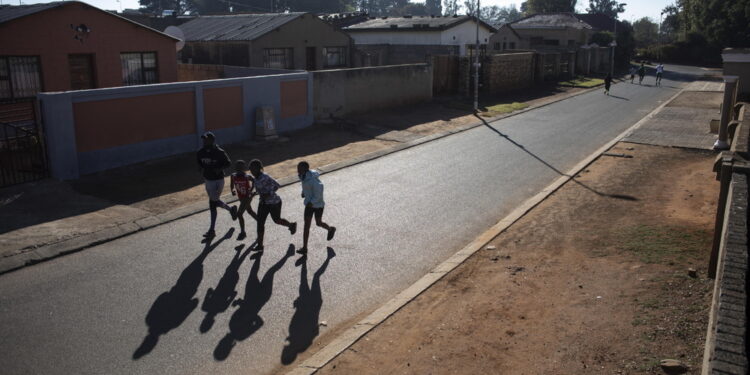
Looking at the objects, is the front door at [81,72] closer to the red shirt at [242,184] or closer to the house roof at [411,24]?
the red shirt at [242,184]

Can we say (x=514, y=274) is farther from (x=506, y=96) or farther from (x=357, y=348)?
(x=506, y=96)

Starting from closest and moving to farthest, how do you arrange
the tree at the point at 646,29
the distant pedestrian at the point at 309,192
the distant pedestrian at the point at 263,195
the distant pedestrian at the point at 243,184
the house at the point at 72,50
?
1. the distant pedestrian at the point at 309,192
2. the distant pedestrian at the point at 263,195
3. the distant pedestrian at the point at 243,184
4. the house at the point at 72,50
5. the tree at the point at 646,29

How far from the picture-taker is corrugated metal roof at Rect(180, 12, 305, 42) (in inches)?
1216

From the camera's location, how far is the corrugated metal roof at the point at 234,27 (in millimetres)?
30875

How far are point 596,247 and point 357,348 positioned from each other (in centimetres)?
505

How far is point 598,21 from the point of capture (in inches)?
3184

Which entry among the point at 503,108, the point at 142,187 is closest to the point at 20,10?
the point at 142,187

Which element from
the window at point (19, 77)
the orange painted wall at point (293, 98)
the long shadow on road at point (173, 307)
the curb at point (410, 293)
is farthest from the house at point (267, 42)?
the long shadow on road at point (173, 307)

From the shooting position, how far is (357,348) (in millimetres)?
6828

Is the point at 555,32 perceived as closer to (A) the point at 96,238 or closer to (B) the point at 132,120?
(B) the point at 132,120

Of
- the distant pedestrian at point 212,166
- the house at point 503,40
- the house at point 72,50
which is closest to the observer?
the distant pedestrian at point 212,166

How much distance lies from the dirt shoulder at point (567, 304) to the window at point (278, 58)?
21393 millimetres

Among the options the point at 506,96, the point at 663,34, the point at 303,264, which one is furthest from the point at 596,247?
the point at 663,34

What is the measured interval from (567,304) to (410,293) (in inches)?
80.9
